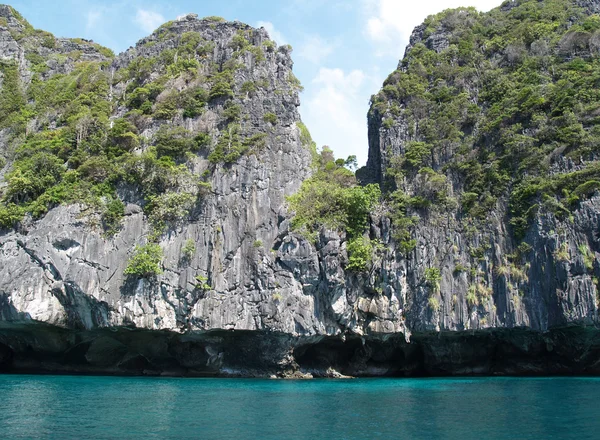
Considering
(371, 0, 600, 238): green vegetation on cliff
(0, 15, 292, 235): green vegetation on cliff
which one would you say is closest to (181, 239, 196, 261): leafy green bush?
(0, 15, 292, 235): green vegetation on cliff

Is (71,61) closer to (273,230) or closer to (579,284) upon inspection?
(273,230)

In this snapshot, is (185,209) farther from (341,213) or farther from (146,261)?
(341,213)

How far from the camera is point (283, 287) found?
32.3m

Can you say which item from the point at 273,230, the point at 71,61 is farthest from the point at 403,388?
the point at 71,61

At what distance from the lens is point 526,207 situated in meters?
32.6

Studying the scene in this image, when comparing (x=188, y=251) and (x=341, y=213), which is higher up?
(x=341, y=213)

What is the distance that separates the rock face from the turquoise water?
5495 mm

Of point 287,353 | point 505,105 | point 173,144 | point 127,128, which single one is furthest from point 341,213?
point 127,128

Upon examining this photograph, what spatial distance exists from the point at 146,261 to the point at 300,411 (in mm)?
16839

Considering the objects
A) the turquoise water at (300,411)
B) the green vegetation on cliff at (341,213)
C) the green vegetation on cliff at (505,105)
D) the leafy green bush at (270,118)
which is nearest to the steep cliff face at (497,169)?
the green vegetation on cliff at (505,105)

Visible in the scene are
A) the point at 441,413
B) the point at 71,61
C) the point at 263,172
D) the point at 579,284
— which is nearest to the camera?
the point at 441,413

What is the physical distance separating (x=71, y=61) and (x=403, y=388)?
149ft

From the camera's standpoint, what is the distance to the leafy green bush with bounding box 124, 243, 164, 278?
103 feet

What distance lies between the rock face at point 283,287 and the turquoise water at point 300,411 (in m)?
5.49
